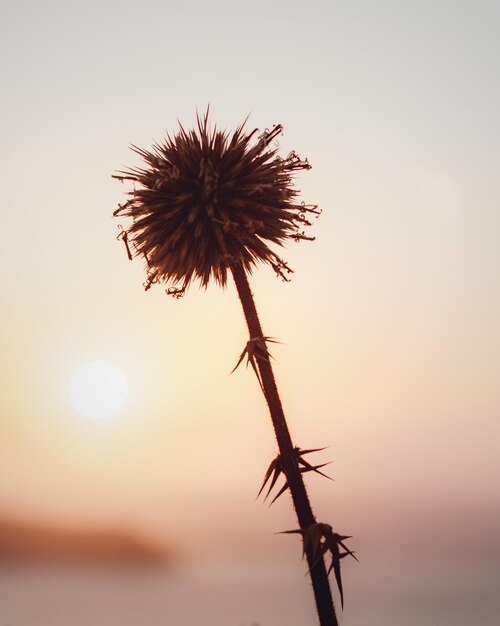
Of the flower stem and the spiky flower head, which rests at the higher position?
the spiky flower head

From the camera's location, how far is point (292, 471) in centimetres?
930

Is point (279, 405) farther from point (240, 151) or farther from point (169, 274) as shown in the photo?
point (240, 151)

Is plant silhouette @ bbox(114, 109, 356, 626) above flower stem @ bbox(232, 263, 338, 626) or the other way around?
above

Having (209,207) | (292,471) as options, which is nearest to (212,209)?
(209,207)

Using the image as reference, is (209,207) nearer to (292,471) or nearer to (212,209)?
(212,209)

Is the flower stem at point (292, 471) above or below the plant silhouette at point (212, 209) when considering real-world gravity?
below

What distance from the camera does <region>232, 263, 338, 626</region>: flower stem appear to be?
8.91 metres

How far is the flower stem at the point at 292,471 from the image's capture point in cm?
891

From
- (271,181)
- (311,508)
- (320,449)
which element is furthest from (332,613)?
(271,181)

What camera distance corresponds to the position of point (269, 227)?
11641 millimetres

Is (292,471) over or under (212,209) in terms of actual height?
under

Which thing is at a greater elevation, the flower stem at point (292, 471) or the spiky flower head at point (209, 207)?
A: the spiky flower head at point (209, 207)

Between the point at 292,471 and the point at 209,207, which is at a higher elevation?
the point at 209,207

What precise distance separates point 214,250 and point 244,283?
995 millimetres
